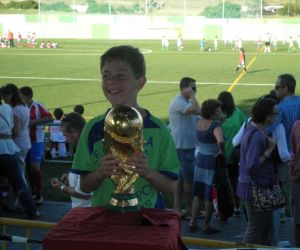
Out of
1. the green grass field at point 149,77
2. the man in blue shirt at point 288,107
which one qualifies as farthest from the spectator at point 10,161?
the man in blue shirt at point 288,107

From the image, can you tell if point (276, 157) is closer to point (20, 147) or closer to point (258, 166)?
point (258, 166)

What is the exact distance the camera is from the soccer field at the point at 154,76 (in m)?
21.5

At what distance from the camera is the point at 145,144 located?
2.87 metres

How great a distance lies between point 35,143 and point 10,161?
5.01 ft

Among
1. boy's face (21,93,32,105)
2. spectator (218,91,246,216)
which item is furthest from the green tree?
spectator (218,91,246,216)

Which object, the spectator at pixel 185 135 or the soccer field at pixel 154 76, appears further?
the soccer field at pixel 154 76

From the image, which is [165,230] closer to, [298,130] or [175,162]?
[175,162]

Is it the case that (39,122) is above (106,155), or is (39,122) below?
below

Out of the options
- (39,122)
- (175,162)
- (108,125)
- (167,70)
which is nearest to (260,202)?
(175,162)

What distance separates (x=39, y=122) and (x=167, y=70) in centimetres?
2330

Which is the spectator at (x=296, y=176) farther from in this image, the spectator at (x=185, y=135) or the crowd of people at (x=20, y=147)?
the crowd of people at (x=20, y=147)

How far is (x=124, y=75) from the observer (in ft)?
9.43

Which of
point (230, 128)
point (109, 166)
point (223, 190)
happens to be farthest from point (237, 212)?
point (109, 166)

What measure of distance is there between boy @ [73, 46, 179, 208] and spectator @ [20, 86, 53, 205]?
6496mm
